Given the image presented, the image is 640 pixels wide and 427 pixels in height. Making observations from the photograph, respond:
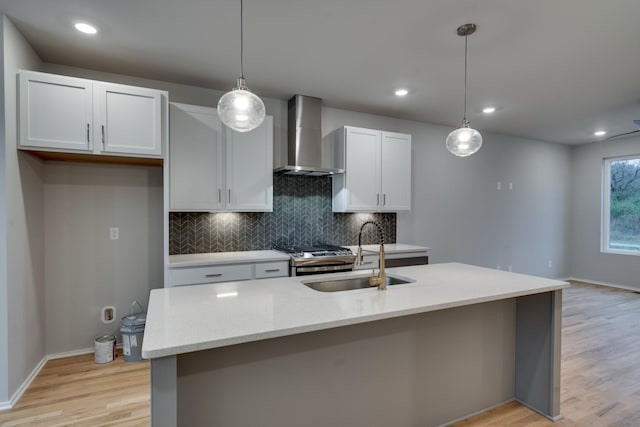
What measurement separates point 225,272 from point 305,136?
5.58 ft

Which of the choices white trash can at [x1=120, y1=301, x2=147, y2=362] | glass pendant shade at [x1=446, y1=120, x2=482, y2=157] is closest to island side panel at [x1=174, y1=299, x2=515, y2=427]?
glass pendant shade at [x1=446, y1=120, x2=482, y2=157]

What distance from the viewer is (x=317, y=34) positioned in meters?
2.49

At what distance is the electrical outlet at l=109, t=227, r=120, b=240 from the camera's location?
3227 millimetres

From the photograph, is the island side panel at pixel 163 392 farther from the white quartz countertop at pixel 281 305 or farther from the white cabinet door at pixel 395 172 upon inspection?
the white cabinet door at pixel 395 172

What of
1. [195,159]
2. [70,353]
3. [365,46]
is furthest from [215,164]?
[70,353]

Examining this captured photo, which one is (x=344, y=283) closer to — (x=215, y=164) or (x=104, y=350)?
(x=215, y=164)

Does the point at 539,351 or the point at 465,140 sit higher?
the point at 465,140

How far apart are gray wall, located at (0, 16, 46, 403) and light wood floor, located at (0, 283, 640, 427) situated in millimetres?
241

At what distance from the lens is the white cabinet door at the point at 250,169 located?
3.35 m

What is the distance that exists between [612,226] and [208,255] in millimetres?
6842

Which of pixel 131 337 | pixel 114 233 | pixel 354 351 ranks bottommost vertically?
pixel 131 337

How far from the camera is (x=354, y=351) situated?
6.02 ft

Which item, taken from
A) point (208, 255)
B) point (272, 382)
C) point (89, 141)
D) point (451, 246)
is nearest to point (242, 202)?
point (208, 255)

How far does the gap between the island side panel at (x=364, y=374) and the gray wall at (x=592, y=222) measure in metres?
5.01
